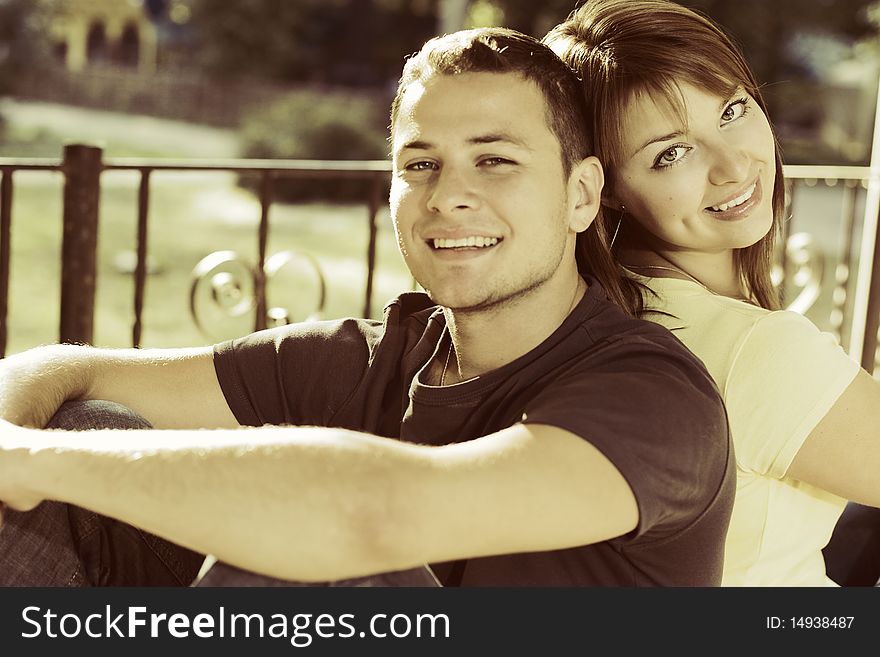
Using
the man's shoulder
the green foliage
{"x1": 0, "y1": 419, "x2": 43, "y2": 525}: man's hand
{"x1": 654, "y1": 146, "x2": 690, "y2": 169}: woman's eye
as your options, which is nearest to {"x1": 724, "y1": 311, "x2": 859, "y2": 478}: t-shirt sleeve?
the man's shoulder

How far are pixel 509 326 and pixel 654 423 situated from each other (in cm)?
44

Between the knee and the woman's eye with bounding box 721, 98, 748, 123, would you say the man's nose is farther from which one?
the knee

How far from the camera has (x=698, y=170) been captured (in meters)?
2.24

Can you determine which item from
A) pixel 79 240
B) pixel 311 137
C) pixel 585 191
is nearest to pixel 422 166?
pixel 585 191

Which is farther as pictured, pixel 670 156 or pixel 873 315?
pixel 873 315

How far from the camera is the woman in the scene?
190 cm

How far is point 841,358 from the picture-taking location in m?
1.92

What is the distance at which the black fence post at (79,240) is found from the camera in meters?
3.51

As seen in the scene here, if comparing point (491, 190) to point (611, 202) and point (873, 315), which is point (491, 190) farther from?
point (873, 315)

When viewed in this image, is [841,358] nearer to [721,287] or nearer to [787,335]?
[787,335]

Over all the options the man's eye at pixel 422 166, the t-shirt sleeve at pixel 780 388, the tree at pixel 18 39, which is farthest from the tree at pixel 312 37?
the t-shirt sleeve at pixel 780 388

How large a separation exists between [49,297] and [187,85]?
14.8 m

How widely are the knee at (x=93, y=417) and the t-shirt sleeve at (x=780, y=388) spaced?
1113 mm

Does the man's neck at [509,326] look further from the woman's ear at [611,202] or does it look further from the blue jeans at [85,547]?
the blue jeans at [85,547]
